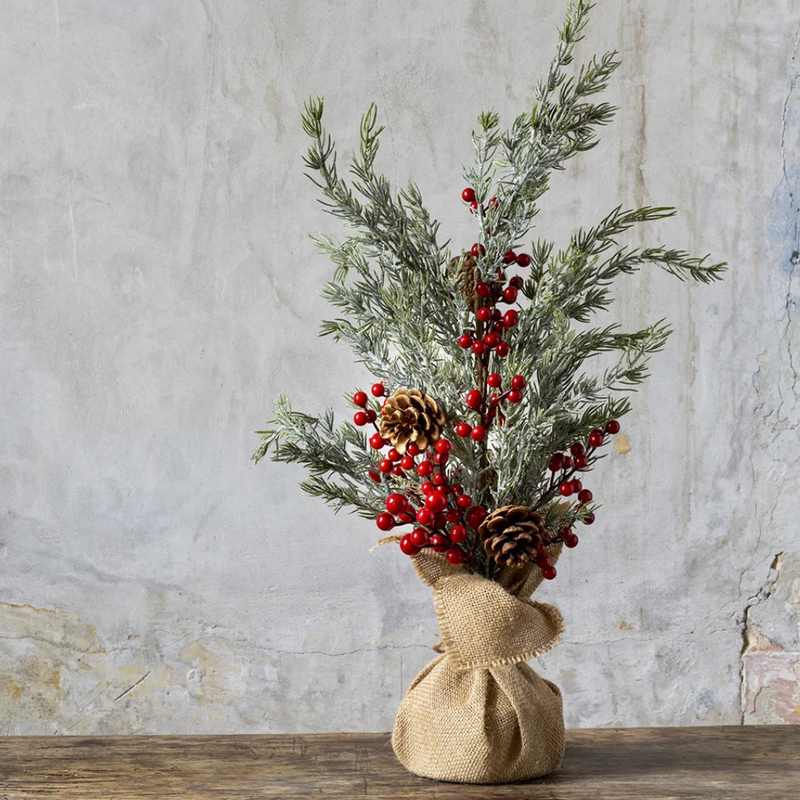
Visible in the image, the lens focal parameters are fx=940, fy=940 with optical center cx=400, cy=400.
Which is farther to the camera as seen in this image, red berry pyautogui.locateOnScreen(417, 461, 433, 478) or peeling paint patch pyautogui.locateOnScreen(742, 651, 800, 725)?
peeling paint patch pyautogui.locateOnScreen(742, 651, 800, 725)

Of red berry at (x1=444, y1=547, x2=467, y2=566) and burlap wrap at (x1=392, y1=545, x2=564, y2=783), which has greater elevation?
red berry at (x1=444, y1=547, x2=467, y2=566)

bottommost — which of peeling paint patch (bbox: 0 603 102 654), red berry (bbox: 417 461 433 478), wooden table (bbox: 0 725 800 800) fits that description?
wooden table (bbox: 0 725 800 800)

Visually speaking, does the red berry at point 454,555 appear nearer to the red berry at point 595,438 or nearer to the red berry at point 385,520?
the red berry at point 385,520

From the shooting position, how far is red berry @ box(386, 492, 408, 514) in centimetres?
93

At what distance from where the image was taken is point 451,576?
95cm

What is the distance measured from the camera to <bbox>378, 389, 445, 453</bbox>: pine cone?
92 cm

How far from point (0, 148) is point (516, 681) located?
1488mm

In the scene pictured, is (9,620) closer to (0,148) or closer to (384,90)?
(0,148)

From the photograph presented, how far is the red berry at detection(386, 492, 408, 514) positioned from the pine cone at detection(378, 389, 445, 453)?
0.05 meters

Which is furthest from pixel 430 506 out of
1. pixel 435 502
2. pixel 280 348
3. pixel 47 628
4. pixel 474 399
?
pixel 47 628

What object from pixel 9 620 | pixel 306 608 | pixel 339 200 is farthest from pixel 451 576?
pixel 9 620

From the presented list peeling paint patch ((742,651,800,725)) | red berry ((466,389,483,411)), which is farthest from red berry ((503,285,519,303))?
peeling paint patch ((742,651,800,725))

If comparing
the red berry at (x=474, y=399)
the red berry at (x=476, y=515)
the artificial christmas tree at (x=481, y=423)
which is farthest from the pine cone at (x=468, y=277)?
the red berry at (x=476, y=515)

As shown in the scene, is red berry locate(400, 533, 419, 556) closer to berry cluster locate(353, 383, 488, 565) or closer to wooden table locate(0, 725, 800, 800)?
berry cluster locate(353, 383, 488, 565)
